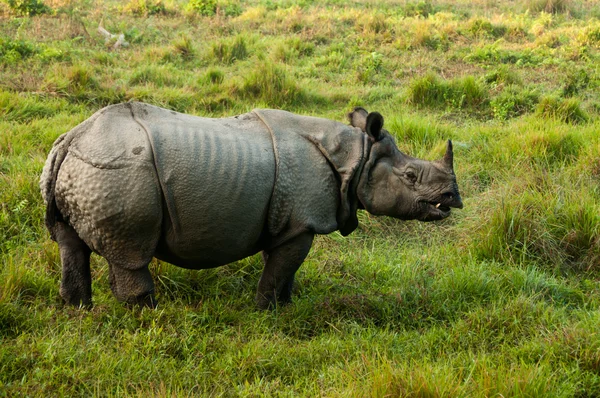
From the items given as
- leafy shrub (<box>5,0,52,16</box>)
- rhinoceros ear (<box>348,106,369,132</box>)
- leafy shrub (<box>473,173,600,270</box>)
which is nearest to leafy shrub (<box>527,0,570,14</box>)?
leafy shrub (<box>5,0,52,16</box>)

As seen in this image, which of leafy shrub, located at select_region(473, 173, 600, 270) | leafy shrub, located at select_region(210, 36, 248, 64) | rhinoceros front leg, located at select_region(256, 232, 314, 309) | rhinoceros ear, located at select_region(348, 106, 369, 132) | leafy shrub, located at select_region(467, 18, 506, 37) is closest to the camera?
rhinoceros front leg, located at select_region(256, 232, 314, 309)

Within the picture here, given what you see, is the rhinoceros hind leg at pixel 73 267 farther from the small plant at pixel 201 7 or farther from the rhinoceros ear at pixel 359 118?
the small plant at pixel 201 7

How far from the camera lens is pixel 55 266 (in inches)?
222

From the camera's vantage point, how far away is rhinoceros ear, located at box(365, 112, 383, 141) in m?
5.18

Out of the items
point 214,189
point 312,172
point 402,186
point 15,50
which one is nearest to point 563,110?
point 402,186

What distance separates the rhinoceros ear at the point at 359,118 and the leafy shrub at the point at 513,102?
4.61 m

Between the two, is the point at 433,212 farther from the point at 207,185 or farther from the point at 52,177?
the point at 52,177

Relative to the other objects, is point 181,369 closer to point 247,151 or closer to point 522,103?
point 247,151

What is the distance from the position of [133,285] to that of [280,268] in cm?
99

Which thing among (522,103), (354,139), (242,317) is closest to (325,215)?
(354,139)

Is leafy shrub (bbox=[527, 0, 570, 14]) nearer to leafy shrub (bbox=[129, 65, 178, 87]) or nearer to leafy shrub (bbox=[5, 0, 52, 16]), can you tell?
leafy shrub (bbox=[129, 65, 178, 87])

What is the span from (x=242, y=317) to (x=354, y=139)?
1.45 m

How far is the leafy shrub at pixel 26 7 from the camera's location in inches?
489

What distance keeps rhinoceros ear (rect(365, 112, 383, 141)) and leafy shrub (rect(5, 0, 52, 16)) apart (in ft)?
29.8
